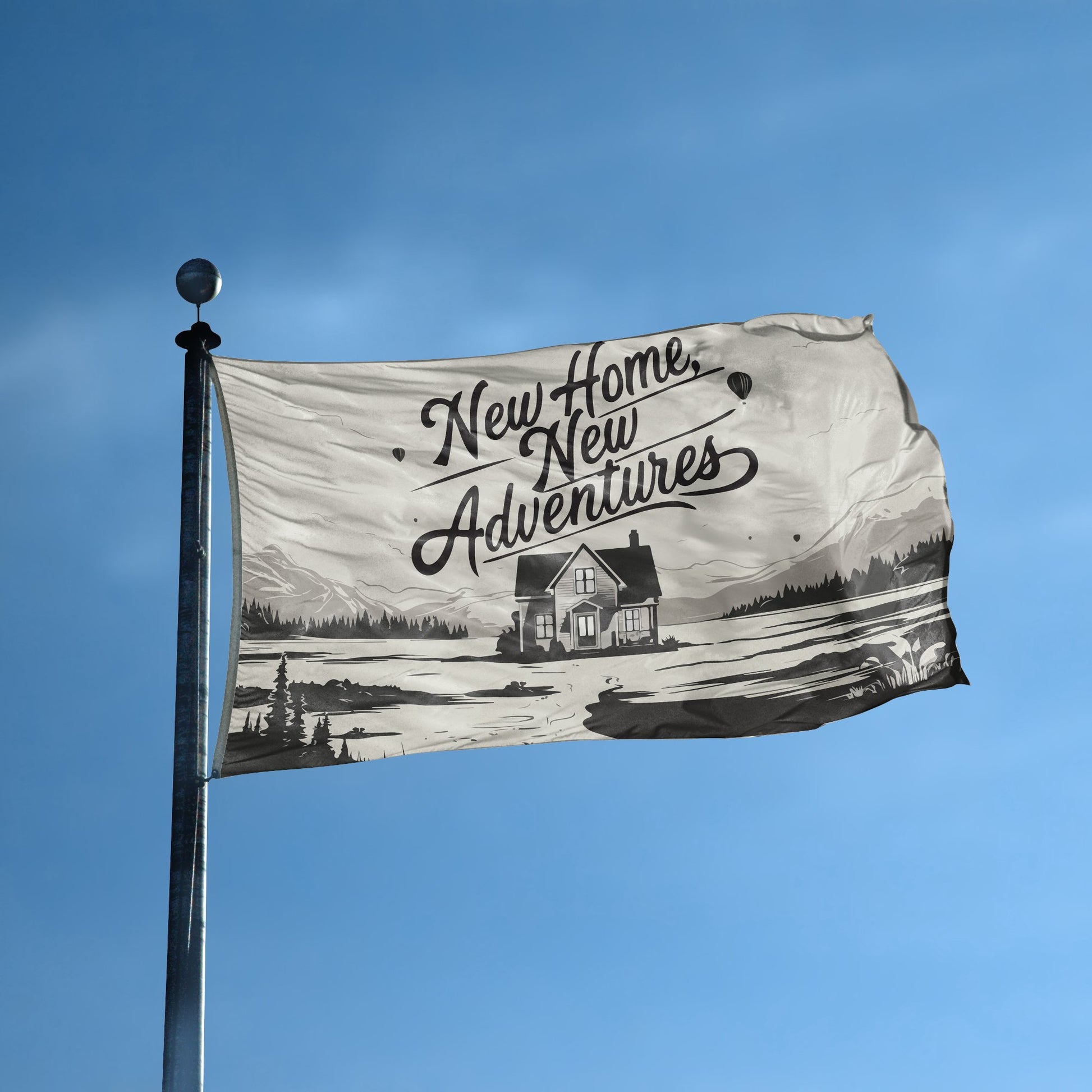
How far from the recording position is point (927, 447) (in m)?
13.9

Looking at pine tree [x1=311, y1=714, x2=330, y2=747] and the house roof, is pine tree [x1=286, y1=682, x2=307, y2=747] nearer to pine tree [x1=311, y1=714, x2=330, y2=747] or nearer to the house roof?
pine tree [x1=311, y1=714, x2=330, y2=747]

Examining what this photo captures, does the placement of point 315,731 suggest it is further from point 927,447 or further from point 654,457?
point 927,447

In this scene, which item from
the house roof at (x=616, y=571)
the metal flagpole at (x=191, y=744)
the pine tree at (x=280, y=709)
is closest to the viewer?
the metal flagpole at (x=191, y=744)

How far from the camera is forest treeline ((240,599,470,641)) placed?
11352mm

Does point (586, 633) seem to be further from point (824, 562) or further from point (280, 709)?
point (280, 709)

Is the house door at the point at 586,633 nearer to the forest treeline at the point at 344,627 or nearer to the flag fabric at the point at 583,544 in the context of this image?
the flag fabric at the point at 583,544

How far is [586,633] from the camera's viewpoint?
12.6m

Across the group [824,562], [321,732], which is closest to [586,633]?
[824,562]

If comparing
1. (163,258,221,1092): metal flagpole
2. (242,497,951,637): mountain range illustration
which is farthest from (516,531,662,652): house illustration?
(163,258,221,1092): metal flagpole

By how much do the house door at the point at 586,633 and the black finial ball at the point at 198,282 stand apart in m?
3.95

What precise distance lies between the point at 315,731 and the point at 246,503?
190 cm

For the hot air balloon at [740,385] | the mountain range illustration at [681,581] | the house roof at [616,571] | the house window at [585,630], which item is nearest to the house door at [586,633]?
the house window at [585,630]

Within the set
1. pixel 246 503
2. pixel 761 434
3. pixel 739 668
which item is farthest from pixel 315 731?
pixel 761 434

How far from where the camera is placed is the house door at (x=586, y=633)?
494 inches
